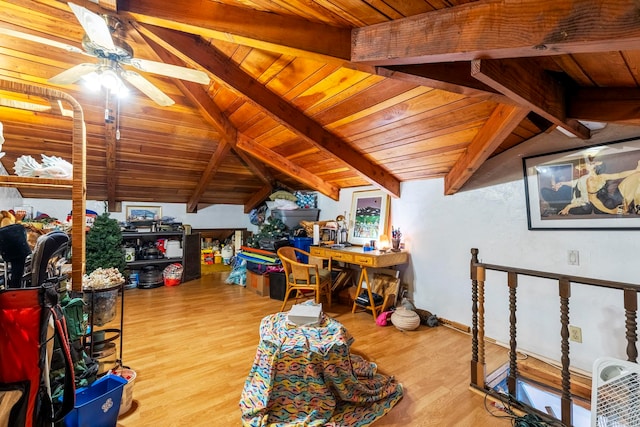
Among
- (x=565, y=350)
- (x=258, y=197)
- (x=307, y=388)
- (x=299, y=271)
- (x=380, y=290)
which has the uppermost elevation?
(x=258, y=197)

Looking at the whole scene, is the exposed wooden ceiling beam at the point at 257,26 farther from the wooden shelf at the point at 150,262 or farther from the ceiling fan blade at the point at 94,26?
the wooden shelf at the point at 150,262

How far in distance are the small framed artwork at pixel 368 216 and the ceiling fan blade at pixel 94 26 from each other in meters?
3.19

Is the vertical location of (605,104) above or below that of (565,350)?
above

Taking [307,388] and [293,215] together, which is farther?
[293,215]

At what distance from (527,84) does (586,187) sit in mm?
1259

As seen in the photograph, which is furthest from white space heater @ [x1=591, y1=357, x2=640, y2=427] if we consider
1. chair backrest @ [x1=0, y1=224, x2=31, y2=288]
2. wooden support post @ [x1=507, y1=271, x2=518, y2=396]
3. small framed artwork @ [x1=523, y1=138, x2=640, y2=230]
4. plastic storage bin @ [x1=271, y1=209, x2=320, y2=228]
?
plastic storage bin @ [x1=271, y1=209, x2=320, y2=228]

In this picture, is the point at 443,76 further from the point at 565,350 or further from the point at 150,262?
the point at 150,262

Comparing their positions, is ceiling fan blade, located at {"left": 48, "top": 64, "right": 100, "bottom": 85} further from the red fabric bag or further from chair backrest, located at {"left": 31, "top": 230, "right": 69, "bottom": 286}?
the red fabric bag

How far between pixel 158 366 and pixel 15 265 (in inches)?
60.7

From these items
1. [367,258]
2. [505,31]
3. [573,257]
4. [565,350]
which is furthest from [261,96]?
[573,257]

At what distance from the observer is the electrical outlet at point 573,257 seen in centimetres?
229

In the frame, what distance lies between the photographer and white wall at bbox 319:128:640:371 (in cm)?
213

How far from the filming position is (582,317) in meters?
2.26

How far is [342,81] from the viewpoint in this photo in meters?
2.14
